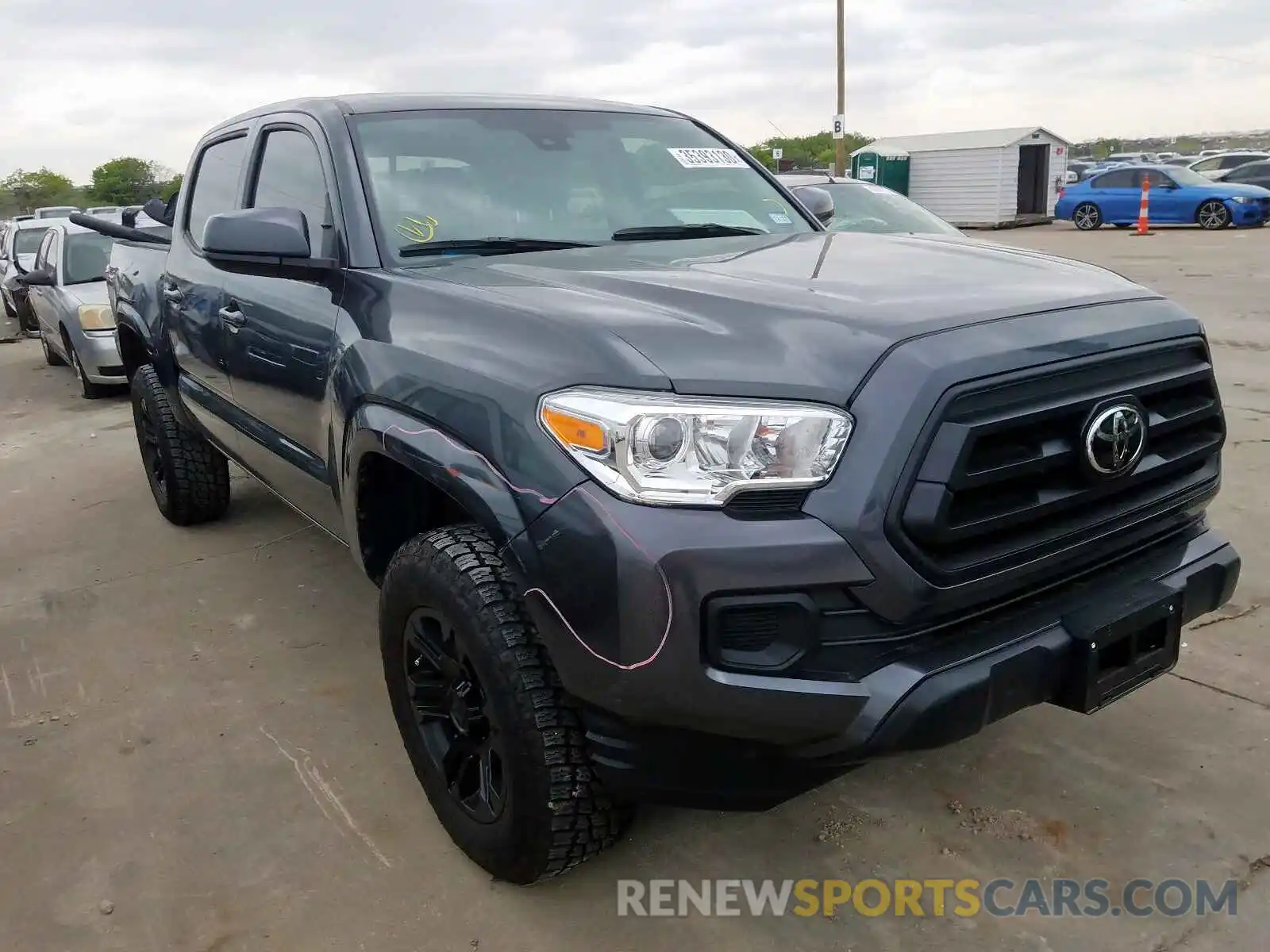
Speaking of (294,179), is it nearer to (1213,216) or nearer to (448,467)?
(448,467)

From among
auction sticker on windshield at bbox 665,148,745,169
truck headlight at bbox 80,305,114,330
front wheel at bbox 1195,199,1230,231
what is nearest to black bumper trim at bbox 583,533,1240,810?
auction sticker on windshield at bbox 665,148,745,169

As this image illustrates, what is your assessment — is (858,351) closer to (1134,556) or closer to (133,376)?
(1134,556)

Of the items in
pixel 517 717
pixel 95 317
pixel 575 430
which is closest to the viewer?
pixel 575 430

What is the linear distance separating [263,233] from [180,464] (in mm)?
2427

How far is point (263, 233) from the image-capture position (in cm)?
273

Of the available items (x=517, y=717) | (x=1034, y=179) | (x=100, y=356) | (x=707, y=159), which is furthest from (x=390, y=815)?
(x=1034, y=179)

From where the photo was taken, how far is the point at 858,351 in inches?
74.2

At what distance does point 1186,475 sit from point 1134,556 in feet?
0.85

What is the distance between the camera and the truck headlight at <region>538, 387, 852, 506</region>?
1816 millimetres

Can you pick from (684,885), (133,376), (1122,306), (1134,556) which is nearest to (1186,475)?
(1134,556)

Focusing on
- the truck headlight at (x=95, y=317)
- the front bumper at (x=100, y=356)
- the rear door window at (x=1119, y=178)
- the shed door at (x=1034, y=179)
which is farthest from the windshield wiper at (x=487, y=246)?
the shed door at (x=1034, y=179)

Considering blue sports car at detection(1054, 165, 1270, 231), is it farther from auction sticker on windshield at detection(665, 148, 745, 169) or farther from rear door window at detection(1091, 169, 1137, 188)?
auction sticker on windshield at detection(665, 148, 745, 169)

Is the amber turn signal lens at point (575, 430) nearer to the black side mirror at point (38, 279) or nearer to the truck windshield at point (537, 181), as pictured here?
the truck windshield at point (537, 181)

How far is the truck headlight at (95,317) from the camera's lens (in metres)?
8.44
